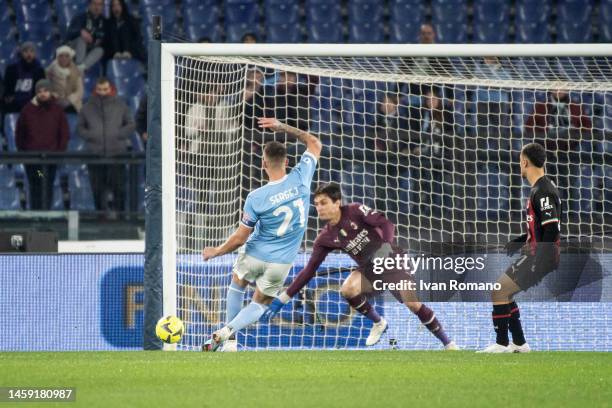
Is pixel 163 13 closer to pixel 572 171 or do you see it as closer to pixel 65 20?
pixel 65 20

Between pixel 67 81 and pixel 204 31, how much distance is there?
8.32 feet

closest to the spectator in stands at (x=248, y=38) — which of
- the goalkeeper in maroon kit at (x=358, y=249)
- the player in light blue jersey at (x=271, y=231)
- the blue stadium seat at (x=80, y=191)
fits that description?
the blue stadium seat at (x=80, y=191)

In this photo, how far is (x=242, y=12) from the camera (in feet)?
62.1

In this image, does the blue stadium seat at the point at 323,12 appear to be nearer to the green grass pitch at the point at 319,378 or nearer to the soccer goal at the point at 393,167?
the soccer goal at the point at 393,167

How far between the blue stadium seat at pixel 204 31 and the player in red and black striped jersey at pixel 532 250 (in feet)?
30.2

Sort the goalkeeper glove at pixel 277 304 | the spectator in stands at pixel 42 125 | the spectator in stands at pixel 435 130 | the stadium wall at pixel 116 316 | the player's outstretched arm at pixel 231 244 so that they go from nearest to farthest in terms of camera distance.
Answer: the player's outstretched arm at pixel 231 244
the goalkeeper glove at pixel 277 304
the stadium wall at pixel 116 316
the spectator in stands at pixel 435 130
the spectator in stands at pixel 42 125

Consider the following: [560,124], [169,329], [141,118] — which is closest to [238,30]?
[141,118]

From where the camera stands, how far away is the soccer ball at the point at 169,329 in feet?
34.6

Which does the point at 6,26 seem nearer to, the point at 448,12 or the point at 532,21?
the point at 448,12

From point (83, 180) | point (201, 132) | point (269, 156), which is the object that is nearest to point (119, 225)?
point (83, 180)

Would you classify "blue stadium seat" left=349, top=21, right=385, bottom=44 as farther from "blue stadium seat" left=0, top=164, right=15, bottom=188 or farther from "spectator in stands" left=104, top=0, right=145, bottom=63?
"blue stadium seat" left=0, top=164, right=15, bottom=188

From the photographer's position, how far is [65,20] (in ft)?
60.7

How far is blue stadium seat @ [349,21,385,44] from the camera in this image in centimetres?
1870

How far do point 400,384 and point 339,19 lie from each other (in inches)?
464
